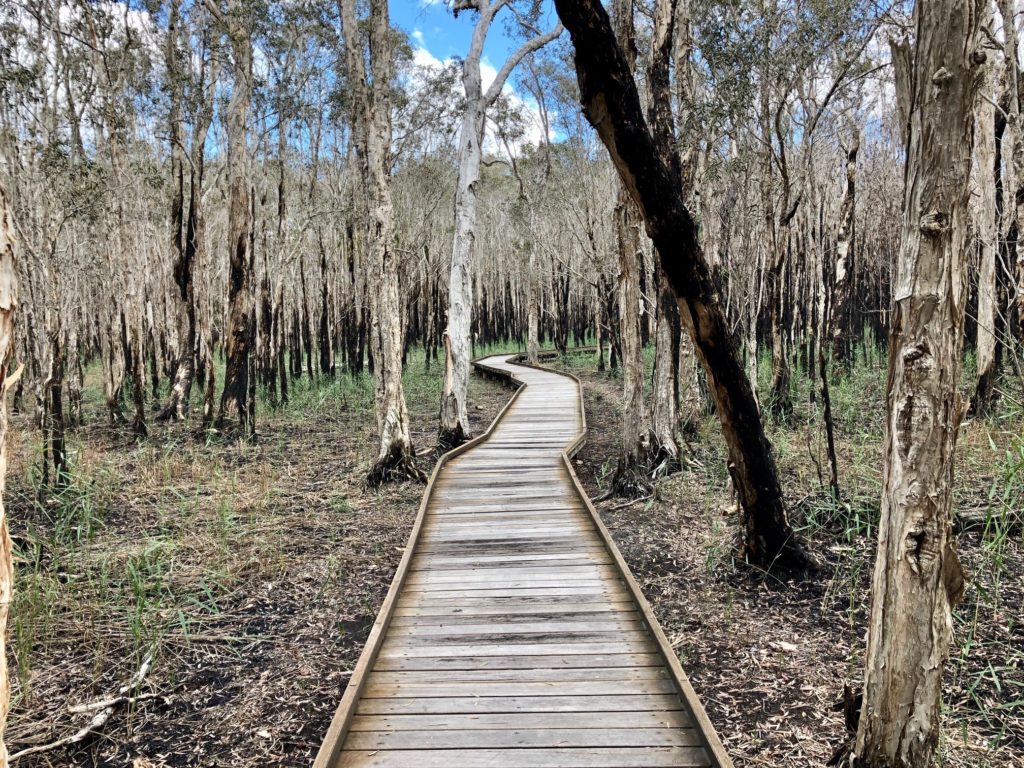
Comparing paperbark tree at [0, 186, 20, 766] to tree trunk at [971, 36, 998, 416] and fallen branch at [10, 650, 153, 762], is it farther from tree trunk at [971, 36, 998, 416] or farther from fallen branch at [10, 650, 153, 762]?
tree trunk at [971, 36, 998, 416]

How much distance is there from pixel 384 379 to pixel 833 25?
695cm

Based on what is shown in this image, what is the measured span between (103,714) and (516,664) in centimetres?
214

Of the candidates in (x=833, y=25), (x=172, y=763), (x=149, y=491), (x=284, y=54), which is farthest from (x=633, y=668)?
(x=284, y=54)

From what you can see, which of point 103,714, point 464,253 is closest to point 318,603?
point 103,714

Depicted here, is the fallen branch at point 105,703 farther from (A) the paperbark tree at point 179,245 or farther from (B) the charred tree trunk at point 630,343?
(A) the paperbark tree at point 179,245

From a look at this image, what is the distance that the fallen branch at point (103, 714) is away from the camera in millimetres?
2977

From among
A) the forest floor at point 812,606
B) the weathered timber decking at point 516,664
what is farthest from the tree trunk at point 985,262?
the weathered timber decking at point 516,664

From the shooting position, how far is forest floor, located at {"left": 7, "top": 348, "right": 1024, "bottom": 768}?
3229mm

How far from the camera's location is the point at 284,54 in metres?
17.0

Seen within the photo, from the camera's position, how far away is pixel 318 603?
4.84m

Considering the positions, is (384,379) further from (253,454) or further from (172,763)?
(172,763)

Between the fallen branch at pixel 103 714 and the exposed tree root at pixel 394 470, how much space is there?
406 cm

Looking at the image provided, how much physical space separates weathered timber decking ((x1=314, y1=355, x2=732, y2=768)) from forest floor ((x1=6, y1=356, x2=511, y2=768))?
14.7 inches

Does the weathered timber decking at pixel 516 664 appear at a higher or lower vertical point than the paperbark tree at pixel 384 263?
lower
